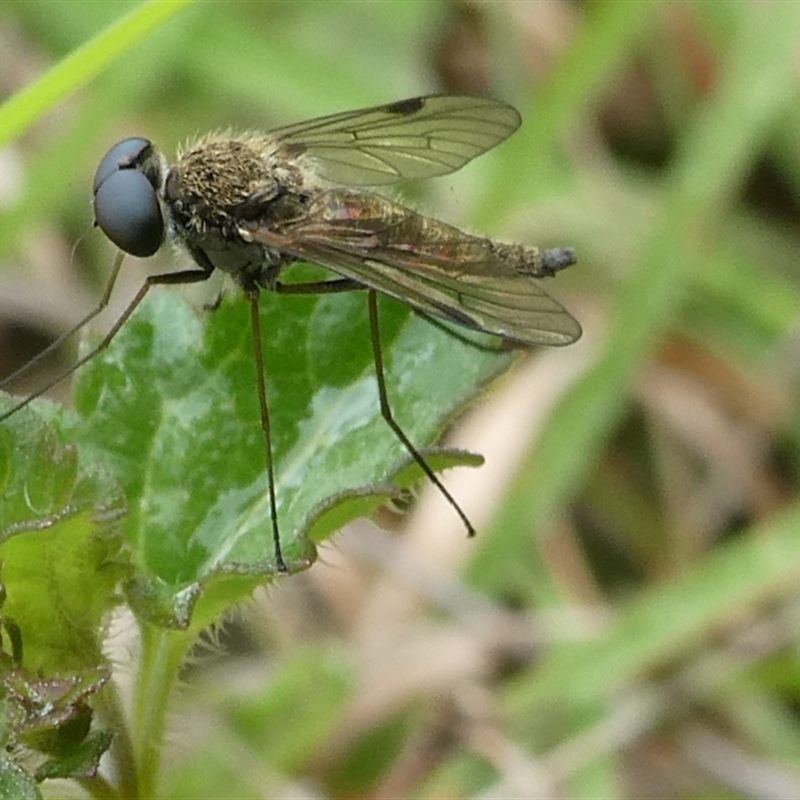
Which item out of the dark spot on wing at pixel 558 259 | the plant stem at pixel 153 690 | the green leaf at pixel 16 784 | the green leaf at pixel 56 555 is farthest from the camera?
the dark spot on wing at pixel 558 259

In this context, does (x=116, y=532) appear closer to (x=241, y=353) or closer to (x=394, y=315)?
(x=241, y=353)

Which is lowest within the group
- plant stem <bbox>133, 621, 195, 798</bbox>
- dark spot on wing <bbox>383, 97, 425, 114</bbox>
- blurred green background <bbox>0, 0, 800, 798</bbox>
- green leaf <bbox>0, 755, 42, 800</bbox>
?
blurred green background <bbox>0, 0, 800, 798</bbox>

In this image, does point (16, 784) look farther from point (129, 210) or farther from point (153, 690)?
point (129, 210)

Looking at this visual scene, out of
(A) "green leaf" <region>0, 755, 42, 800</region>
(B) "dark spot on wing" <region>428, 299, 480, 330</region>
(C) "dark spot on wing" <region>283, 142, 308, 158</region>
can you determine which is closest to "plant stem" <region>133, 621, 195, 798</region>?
(A) "green leaf" <region>0, 755, 42, 800</region>

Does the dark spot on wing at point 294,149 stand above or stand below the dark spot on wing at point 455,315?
below

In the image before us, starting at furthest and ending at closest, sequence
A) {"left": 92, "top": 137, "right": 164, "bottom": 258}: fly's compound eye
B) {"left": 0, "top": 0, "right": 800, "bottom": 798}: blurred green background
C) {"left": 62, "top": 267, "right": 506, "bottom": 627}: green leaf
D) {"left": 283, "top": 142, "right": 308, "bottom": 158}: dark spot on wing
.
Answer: {"left": 0, "top": 0, "right": 800, "bottom": 798}: blurred green background
{"left": 283, "top": 142, "right": 308, "bottom": 158}: dark spot on wing
{"left": 92, "top": 137, "right": 164, "bottom": 258}: fly's compound eye
{"left": 62, "top": 267, "right": 506, "bottom": 627}: green leaf

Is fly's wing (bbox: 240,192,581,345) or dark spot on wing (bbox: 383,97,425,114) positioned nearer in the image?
fly's wing (bbox: 240,192,581,345)

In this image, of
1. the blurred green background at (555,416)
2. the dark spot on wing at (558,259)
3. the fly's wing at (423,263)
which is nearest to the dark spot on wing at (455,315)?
the fly's wing at (423,263)

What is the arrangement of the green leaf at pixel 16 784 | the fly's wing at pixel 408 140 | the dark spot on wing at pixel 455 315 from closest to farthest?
1. the green leaf at pixel 16 784
2. the dark spot on wing at pixel 455 315
3. the fly's wing at pixel 408 140

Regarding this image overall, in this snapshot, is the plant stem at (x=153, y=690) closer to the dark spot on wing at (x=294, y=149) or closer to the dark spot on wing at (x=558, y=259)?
the dark spot on wing at (x=558, y=259)

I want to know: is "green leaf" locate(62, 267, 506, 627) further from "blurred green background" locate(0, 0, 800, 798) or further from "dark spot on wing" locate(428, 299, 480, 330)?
"blurred green background" locate(0, 0, 800, 798)
